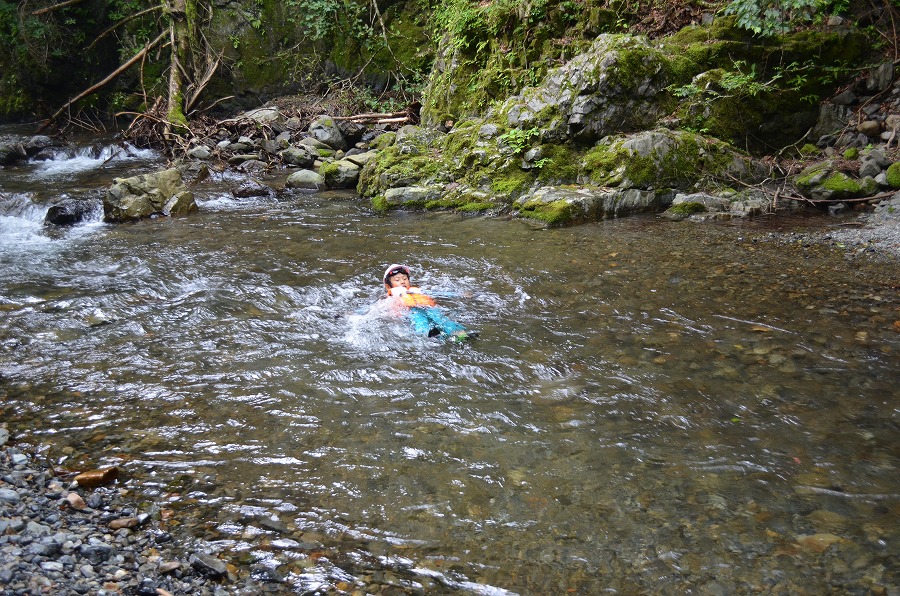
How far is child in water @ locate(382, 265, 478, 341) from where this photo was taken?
207 inches

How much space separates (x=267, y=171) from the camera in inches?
551

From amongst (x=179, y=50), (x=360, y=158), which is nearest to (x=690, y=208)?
(x=360, y=158)

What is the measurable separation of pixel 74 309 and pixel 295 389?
3094mm

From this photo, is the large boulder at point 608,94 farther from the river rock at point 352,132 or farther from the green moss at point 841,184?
the river rock at point 352,132

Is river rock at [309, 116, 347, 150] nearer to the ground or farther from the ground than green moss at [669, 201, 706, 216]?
farther from the ground

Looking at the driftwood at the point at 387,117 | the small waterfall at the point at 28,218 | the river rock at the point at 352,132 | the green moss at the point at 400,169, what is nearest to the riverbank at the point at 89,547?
the small waterfall at the point at 28,218

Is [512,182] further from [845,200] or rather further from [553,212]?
[845,200]

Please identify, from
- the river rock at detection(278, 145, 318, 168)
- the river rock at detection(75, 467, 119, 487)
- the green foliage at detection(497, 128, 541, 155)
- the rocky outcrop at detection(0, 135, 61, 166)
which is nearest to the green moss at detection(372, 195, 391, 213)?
the green foliage at detection(497, 128, 541, 155)

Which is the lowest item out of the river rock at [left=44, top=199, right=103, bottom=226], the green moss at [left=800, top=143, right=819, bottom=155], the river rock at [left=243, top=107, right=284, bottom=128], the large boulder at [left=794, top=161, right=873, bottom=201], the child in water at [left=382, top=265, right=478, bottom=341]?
the child in water at [left=382, top=265, right=478, bottom=341]

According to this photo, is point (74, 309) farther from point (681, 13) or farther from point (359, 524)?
point (681, 13)

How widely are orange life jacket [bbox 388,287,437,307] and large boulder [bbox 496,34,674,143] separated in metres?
5.11

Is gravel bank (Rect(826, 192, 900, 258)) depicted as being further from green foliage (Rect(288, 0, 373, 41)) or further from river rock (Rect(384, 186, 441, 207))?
green foliage (Rect(288, 0, 373, 41))

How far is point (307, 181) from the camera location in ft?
41.2

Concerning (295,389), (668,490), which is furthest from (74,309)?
(668,490)
